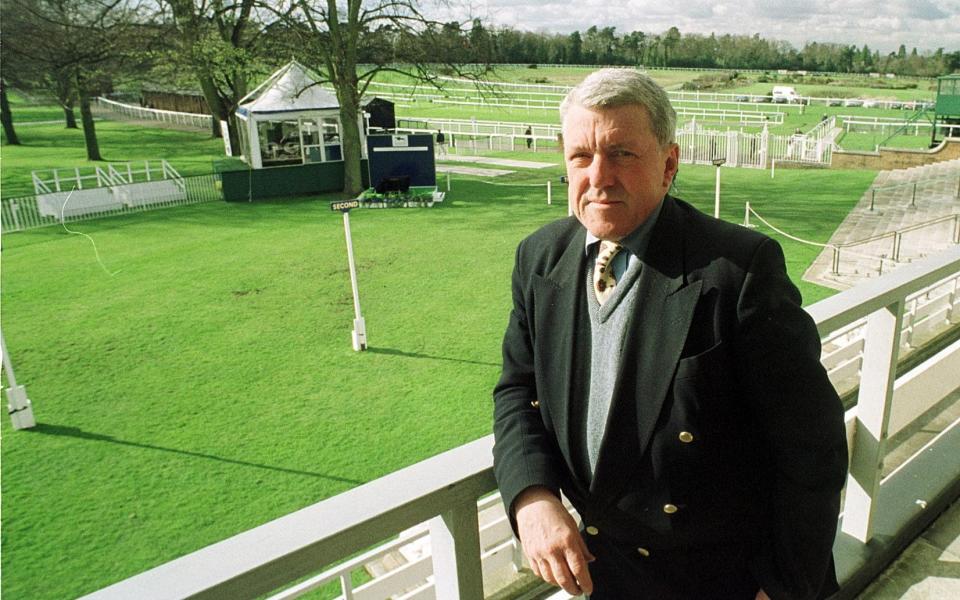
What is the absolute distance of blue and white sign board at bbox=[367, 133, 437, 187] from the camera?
21234 mm

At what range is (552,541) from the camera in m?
1.25

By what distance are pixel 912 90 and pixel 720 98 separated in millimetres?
30685

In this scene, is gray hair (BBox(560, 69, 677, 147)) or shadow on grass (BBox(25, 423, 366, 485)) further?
shadow on grass (BBox(25, 423, 366, 485))

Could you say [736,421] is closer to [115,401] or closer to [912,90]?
[115,401]

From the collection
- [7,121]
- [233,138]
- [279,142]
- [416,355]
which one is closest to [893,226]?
[416,355]

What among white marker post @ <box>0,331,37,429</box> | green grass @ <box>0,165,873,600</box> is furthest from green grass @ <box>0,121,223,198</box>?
white marker post @ <box>0,331,37,429</box>

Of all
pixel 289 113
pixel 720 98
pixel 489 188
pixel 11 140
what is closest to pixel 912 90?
pixel 720 98

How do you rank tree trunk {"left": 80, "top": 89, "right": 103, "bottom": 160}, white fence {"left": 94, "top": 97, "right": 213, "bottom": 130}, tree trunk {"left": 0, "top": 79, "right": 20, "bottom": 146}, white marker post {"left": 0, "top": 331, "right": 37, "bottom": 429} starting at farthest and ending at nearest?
white fence {"left": 94, "top": 97, "right": 213, "bottom": 130} → tree trunk {"left": 0, "top": 79, "right": 20, "bottom": 146} → tree trunk {"left": 80, "top": 89, "right": 103, "bottom": 160} → white marker post {"left": 0, "top": 331, "right": 37, "bottom": 429}

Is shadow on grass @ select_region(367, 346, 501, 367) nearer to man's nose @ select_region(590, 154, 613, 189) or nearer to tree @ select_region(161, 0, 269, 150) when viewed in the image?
man's nose @ select_region(590, 154, 613, 189)

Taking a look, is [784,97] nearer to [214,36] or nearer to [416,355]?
[214,36]

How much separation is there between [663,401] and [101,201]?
21.4m

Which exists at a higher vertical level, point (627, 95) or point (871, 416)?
point (627, 95)

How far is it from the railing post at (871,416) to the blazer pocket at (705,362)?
1.09 m

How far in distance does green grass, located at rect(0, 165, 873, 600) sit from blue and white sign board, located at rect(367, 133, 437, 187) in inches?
161
